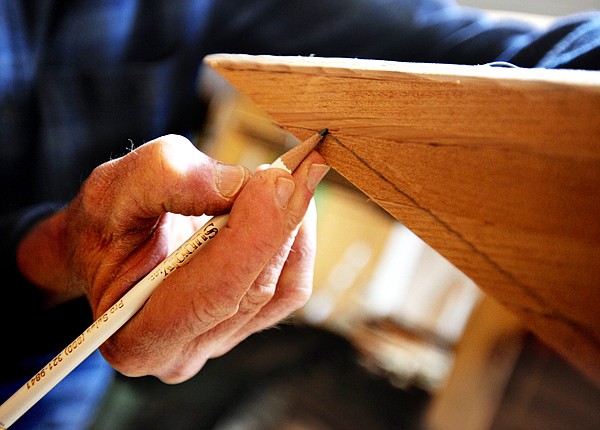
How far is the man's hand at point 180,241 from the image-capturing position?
0.96 ft

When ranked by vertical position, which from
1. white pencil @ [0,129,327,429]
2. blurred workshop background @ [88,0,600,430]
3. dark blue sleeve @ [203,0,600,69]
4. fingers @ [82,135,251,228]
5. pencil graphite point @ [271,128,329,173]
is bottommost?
blurred workshop background @ [88,0,600,430]

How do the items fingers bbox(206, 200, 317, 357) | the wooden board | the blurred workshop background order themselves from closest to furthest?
the wooden board → fingers bbox(206, 200, 317, 357) → the blurred workshop background

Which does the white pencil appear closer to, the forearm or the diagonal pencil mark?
the diagonal pencil mark

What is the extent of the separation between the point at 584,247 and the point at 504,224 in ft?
0.11

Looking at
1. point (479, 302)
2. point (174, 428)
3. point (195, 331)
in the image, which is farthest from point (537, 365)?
point (195, 331)

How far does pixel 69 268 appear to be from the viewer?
41 cm

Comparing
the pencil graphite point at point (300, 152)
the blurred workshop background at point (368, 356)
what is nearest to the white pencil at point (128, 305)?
the pencil graphite point at point (300, 152)

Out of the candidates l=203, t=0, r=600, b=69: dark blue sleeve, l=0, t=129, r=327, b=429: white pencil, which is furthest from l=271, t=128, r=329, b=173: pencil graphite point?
l=203, t=0, r=600, b=69: dark blue sleeve

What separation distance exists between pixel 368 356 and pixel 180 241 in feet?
2.93

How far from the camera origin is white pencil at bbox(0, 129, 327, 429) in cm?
30

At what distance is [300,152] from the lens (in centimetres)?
30

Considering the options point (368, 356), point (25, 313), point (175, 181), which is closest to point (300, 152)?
point (175, 181)

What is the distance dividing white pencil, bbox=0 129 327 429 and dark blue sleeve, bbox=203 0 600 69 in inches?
10.5

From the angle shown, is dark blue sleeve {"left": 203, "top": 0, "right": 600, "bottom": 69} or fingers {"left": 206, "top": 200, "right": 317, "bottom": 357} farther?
dark blue sleeve {"left": 203, "top": 0, "right": 600, "bottom": 69}
